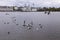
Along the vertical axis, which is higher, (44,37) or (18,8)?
(44,37)

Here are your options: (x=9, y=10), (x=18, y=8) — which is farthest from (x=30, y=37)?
(x=9, y=10)

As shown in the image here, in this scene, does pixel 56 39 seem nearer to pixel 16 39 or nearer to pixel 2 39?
pixel 16 39

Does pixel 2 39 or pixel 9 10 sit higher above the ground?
pixel 2 39

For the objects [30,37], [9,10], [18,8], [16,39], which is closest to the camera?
[16,39]

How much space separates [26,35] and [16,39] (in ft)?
7.86

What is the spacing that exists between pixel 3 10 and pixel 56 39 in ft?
332

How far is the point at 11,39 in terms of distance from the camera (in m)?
20.0

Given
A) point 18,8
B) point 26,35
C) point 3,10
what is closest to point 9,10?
point 3,10

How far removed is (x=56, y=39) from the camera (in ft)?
65.5

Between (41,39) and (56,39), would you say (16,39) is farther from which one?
(56,39)

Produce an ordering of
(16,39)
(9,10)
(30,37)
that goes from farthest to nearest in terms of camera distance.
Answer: (9,10) < (30,37) < (16,39)

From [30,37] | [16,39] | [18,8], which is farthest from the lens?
[18,8]

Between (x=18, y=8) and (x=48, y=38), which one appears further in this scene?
(x=18, y=8)

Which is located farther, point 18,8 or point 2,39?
point 18,8
